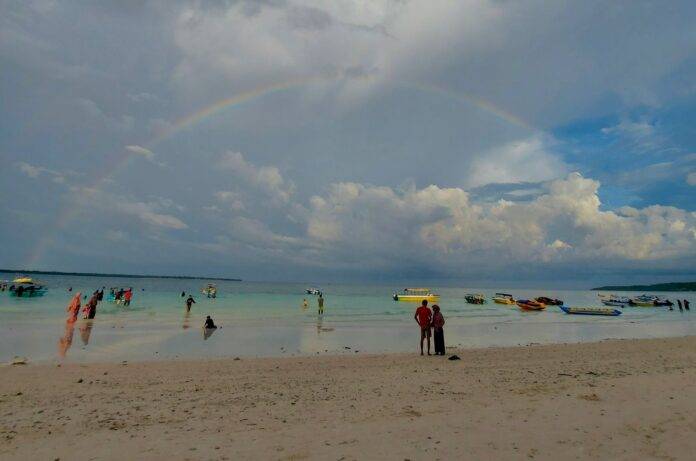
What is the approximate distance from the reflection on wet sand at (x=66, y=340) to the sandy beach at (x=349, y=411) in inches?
214

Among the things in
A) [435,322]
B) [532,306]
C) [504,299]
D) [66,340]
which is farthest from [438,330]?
[504,299]

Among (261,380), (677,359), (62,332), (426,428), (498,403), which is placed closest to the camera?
(426,428)

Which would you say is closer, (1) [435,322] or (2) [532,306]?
(1) [435,322]

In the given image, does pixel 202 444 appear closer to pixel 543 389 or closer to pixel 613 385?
pixel 543 389

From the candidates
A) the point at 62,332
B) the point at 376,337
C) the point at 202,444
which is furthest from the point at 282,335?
the point at 202,444

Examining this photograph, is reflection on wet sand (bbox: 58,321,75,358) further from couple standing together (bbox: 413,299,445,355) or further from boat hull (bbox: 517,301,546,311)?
boat hull (bbox: 517,301,546,311)

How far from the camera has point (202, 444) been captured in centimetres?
729

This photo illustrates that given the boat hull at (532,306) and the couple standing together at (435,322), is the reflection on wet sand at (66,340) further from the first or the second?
the boat hull at (532,306)

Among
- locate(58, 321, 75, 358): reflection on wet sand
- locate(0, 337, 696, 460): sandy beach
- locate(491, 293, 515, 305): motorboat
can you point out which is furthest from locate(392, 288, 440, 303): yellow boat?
locate(0, 337, 696, 460): sandy beach

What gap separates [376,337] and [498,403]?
17885 mm

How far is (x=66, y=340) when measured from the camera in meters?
23.2

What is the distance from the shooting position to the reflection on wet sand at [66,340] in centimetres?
1945

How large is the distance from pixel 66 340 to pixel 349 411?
20980 mm

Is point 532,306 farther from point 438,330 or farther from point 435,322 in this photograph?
point 435,322
